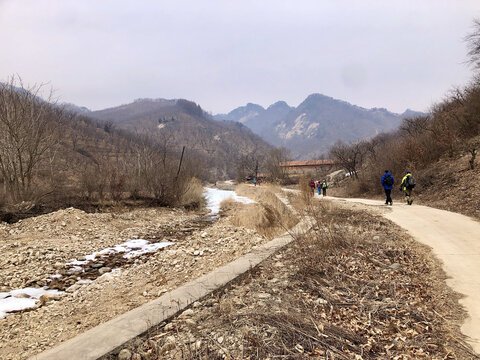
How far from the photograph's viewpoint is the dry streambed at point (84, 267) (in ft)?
15.1

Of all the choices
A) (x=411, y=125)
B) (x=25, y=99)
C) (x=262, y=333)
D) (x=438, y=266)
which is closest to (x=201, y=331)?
(x=262, y=333)

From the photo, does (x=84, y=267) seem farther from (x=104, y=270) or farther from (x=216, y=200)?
(x=216, y=200)

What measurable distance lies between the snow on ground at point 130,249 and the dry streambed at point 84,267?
3cm

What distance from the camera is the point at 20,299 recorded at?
580 cm

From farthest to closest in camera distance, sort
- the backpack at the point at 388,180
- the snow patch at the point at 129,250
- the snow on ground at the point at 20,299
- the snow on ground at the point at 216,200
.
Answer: the snow on ground at the point at 216,200
the backpack at the point at 388,180
the snow patch at the point at 129,250
the snow on ground at the point at 20,299

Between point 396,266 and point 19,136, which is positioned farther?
point 19,136

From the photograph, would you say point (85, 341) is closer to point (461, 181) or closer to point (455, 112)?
point (461, 181)

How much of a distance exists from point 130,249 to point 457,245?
31.4 feet

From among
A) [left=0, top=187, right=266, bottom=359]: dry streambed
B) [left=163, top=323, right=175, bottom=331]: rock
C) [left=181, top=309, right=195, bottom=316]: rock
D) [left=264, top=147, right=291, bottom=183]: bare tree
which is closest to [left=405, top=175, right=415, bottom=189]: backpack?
[left=0, top=187, right=266, bottom=359]: dry streambed

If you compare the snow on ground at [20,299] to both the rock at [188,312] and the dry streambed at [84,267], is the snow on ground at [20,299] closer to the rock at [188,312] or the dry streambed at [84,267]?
the dry streambed at [84,267]

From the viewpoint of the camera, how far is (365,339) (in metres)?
2.84

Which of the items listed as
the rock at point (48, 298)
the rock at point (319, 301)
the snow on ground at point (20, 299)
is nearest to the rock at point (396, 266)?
the rock at point (319, 301)

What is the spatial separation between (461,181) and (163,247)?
13.7 metres

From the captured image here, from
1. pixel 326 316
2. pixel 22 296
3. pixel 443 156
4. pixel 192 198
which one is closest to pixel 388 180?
pixel 443 156
